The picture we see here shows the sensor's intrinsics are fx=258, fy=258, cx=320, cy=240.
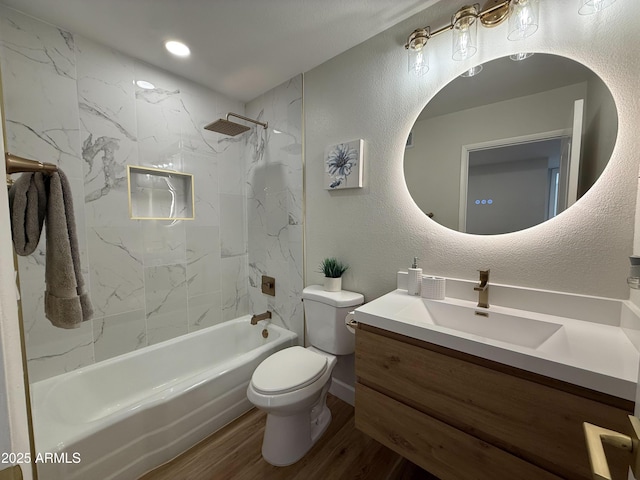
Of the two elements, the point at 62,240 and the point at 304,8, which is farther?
the point at 304,8

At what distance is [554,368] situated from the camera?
0.71 m

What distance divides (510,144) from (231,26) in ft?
5.30

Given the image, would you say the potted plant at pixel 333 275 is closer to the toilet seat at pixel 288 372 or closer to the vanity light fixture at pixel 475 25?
the toilet seat at pixel 288 372

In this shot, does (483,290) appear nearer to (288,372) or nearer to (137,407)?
(288,372)

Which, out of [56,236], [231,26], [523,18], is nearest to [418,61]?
[523,18]

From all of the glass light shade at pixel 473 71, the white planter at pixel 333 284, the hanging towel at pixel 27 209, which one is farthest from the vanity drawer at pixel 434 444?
the glass light shade at pixel 473 71

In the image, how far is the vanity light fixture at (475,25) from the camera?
3.55 feet

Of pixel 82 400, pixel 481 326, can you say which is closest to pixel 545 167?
pixel 481 326

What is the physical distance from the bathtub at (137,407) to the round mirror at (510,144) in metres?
1.53

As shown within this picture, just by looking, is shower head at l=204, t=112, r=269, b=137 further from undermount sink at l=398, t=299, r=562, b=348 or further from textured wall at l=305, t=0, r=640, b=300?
undermount sink at l=398, t=299, r=562, b=348

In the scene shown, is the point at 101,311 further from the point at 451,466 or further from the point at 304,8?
the point at 304,8

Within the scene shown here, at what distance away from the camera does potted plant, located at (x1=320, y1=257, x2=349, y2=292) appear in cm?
170

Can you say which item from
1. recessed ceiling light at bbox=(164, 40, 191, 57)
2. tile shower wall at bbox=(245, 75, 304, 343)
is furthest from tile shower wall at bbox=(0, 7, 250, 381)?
recessed ceiling light at bbox=(164, 40, 191, 57)

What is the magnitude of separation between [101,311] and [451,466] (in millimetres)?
2055
